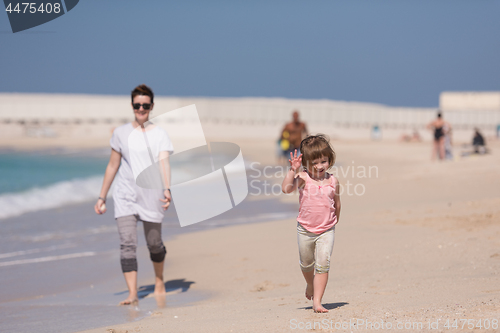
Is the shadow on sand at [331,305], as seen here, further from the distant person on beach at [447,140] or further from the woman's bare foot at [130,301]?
the distant person on beach at [447,140]

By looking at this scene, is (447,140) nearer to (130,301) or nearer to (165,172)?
(165,172)

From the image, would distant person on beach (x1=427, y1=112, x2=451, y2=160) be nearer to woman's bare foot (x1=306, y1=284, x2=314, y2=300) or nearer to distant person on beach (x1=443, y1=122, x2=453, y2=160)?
distant person on beach (x1=443, y1=122, x2=453, y2=160)

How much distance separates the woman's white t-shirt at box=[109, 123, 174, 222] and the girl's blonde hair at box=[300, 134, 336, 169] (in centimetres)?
151

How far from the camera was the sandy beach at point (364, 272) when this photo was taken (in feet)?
10.5

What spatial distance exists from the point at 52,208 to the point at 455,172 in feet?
27.9

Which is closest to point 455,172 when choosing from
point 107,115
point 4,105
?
point 107,115

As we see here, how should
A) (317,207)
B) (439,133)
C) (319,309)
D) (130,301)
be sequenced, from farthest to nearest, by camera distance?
(439,133)
(130,301)
(317,207)
(319,309)

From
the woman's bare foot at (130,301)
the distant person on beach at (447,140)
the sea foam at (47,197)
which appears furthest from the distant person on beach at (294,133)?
the woman's bare foot at (130,301)

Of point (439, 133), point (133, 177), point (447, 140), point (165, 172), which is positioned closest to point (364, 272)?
point (165, 172)

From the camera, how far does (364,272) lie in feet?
15.7

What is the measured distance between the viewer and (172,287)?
519 centimetres

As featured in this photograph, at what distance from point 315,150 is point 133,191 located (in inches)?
69.5

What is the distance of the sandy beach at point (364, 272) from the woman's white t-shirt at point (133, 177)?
87cm

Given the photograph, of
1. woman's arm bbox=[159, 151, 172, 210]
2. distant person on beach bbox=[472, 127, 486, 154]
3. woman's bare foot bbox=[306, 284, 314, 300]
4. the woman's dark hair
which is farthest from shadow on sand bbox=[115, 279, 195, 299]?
distant person on beach bbox=[472, 127, 486, 154]
